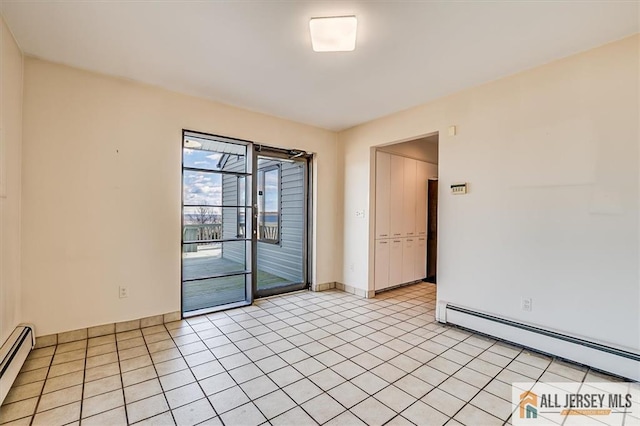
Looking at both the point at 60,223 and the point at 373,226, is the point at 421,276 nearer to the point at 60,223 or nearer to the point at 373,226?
the point at 373,226

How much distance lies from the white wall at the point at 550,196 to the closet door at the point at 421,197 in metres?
1.74

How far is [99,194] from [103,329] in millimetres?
1367

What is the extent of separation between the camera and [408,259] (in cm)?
499

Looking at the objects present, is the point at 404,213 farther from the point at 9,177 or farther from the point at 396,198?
the point at 9,177

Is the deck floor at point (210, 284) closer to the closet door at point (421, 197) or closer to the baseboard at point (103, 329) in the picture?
the baseboard at point (103, 329)

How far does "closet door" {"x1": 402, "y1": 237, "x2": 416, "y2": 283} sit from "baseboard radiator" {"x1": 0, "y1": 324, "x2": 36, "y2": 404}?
463 cm

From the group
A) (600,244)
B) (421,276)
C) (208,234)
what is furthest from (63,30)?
(421,276)

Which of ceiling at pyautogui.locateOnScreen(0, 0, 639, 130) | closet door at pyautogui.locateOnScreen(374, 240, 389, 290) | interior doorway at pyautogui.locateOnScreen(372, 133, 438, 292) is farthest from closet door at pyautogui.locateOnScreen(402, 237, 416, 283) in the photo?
ceiling at pyautogui.locateOnScreen(0, 0, 639, 130)

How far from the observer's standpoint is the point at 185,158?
3.48 metres

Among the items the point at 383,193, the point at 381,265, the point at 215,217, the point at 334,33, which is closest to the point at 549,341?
the point at 381,265

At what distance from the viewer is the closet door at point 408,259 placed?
4914 mm

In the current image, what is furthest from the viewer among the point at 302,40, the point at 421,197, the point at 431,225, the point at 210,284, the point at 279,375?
the point at 431,225

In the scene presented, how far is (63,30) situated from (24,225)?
5.55 feet

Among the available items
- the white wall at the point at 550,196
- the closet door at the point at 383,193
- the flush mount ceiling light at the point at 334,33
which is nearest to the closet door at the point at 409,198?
the closet door at the point at 383,193
